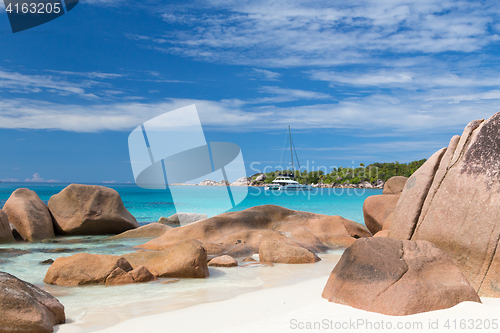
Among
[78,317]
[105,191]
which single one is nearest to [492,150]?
[78,317]

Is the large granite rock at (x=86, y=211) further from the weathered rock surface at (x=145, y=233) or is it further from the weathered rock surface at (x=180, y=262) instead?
the weathered rock surface at (x=180, y=262)

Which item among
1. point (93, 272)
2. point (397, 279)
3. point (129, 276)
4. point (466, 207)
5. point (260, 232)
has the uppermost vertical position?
point (466, 207)

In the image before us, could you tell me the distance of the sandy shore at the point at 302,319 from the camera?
4.05 m

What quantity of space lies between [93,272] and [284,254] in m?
4.22

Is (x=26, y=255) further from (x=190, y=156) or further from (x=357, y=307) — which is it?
(x=357, y=307)

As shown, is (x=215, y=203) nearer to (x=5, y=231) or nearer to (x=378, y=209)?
(x=5, y=231)

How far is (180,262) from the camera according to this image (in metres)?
7.43

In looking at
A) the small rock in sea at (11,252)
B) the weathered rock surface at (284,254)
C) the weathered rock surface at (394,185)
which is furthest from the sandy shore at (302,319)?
the weathered rock surface at (394,185)

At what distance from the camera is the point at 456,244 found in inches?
220

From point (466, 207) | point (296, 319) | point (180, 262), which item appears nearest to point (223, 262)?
point (180, 262)

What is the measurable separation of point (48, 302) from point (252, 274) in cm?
402

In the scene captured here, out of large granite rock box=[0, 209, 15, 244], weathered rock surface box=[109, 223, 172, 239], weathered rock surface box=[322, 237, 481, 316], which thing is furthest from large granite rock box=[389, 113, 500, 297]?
large granite rock box=[0, 209, 15, 244]

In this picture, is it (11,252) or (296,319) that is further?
(11,252)

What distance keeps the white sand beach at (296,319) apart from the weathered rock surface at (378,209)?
25.3ft
